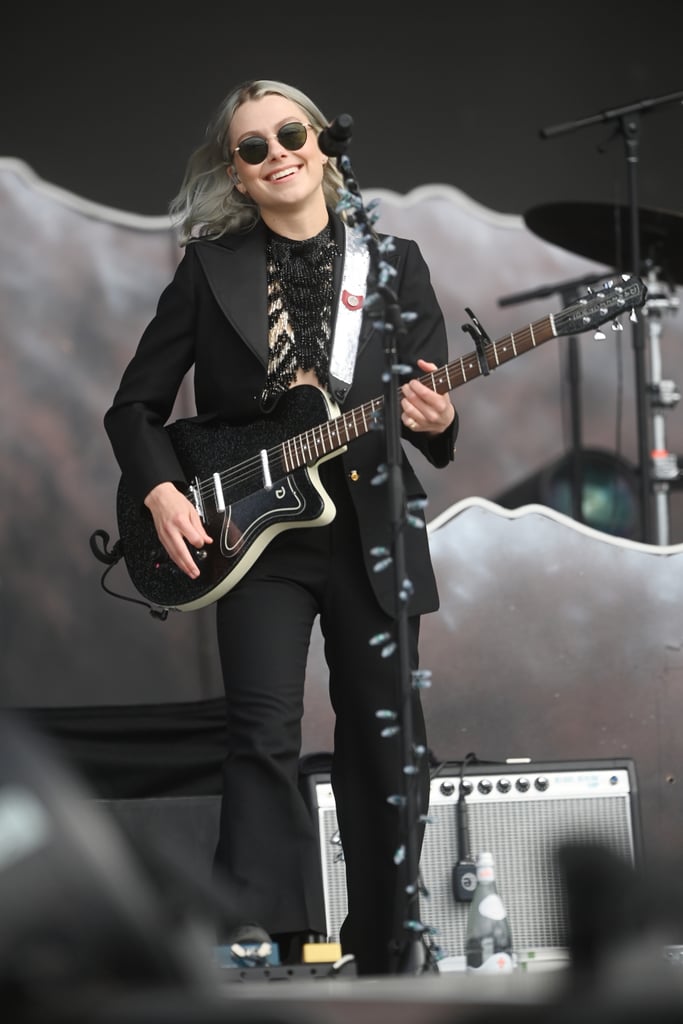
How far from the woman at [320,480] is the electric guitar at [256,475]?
35 millimetres

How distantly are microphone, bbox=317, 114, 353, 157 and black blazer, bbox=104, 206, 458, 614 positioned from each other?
0.70 m

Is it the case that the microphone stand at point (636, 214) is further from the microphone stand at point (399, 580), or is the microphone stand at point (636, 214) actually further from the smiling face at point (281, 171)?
the microphone stand at point (399, 580)

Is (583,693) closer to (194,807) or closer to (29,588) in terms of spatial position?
(194,807)

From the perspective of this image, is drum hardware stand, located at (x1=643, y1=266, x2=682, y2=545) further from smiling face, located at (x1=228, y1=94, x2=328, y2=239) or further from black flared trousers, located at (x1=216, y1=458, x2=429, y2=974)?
black flared trousers, located at (x1=216, y1=458, x2=429, y2=974)

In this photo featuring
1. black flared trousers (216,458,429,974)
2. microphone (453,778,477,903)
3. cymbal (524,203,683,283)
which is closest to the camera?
black flared trousers (216,458,429,974)

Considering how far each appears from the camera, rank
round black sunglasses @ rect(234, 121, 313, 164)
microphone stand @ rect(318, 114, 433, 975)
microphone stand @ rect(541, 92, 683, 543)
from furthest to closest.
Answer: microphone stand @ rect(541, 92, 683, 543) < round black sunglasses @ rect(234, 121, 313, 164) < microphone stand @ rect(318, 114, 433, 975)

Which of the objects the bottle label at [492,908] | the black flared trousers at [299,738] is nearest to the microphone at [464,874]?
the bottle label at [492,908]

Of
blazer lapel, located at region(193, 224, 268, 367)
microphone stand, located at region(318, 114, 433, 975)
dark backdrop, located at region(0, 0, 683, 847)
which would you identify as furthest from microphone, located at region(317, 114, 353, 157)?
dark backdrop, located at region(0, 0, 683, 847)

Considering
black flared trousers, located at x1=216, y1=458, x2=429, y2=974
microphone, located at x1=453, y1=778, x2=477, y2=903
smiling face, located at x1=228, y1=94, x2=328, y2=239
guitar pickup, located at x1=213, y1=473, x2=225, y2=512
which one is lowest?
microphone, located at x1=453, y1=778, x2=477, y2=903

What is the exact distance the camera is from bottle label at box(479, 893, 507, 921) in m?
3.41

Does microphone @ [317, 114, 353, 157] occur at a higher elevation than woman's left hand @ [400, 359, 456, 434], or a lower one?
higher

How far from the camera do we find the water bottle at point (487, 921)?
3371mm

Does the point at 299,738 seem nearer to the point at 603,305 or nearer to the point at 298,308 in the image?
the point at 298,308

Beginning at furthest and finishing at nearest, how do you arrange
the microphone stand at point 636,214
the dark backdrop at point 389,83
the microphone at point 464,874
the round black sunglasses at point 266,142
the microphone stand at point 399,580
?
the dark backdrop at point 389,83 → the microphone stand at point 636,214 → the microphone at point 464,874 → the round black sunglasses at point 266,142 → the microphone stand at point 399,580
